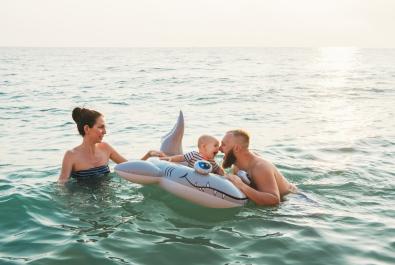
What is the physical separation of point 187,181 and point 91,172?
1.69 meters

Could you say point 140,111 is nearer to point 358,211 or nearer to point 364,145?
point 364,145

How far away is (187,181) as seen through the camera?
20.7 feet

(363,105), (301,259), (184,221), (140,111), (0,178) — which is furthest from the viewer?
(363,105)

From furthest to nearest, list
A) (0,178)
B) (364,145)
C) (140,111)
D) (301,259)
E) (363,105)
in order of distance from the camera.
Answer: (363,105) → (140,111) → (364,145) → (0,178) → (301,259)

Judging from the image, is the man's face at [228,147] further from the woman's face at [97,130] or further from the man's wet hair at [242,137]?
the woman's face at [97,130]

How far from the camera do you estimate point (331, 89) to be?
29.0m

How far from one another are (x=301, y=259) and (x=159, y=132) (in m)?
8.91

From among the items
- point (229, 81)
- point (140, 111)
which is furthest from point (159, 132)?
point (229, 81)

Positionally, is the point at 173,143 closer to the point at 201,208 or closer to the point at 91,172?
the point at 91,172

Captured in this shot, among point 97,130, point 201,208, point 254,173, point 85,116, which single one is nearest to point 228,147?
point 254,173

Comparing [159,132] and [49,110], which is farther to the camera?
[49,110]

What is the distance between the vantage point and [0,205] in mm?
6715

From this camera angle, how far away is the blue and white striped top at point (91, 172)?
707 centimetres

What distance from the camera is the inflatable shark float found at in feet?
20.2
